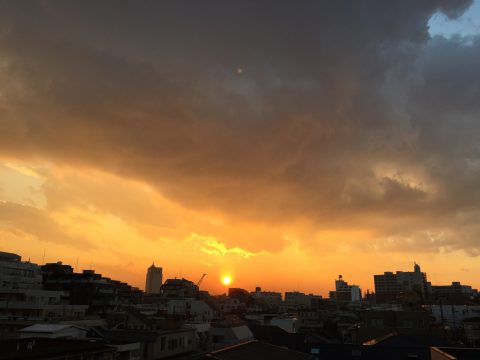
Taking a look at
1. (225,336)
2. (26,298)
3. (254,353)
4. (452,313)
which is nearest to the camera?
(254,353)

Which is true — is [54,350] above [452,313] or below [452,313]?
below

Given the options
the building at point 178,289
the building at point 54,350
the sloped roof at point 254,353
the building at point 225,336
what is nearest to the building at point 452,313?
the building at point 225,336

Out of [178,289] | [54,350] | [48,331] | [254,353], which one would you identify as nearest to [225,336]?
[48,331]

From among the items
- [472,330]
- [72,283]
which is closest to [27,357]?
[472,330]

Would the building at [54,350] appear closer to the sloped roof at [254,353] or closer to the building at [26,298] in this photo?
the sloped roof at [254,353]

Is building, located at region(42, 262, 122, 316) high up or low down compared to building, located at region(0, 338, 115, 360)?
up

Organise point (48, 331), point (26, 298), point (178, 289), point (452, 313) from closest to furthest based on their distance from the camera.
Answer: point (48, 331)
point (26, 298)
point (452, 313)
point (178, 289)

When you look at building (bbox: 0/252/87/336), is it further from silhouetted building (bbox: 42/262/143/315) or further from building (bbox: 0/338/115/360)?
building (bbox: 0/338/115/360)

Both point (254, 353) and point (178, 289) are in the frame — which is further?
point (178, 289)

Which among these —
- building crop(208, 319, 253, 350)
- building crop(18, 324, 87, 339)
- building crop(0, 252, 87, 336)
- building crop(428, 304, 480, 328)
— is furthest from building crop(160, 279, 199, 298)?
building crop(18, 324, 87, 339)

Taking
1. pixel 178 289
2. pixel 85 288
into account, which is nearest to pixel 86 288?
pixel 85 288

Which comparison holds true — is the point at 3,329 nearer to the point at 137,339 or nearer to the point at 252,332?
the point at 137,339

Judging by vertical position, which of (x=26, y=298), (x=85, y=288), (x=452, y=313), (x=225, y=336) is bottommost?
(x=225, y=336)

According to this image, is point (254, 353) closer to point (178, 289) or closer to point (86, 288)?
point (86, 288)
